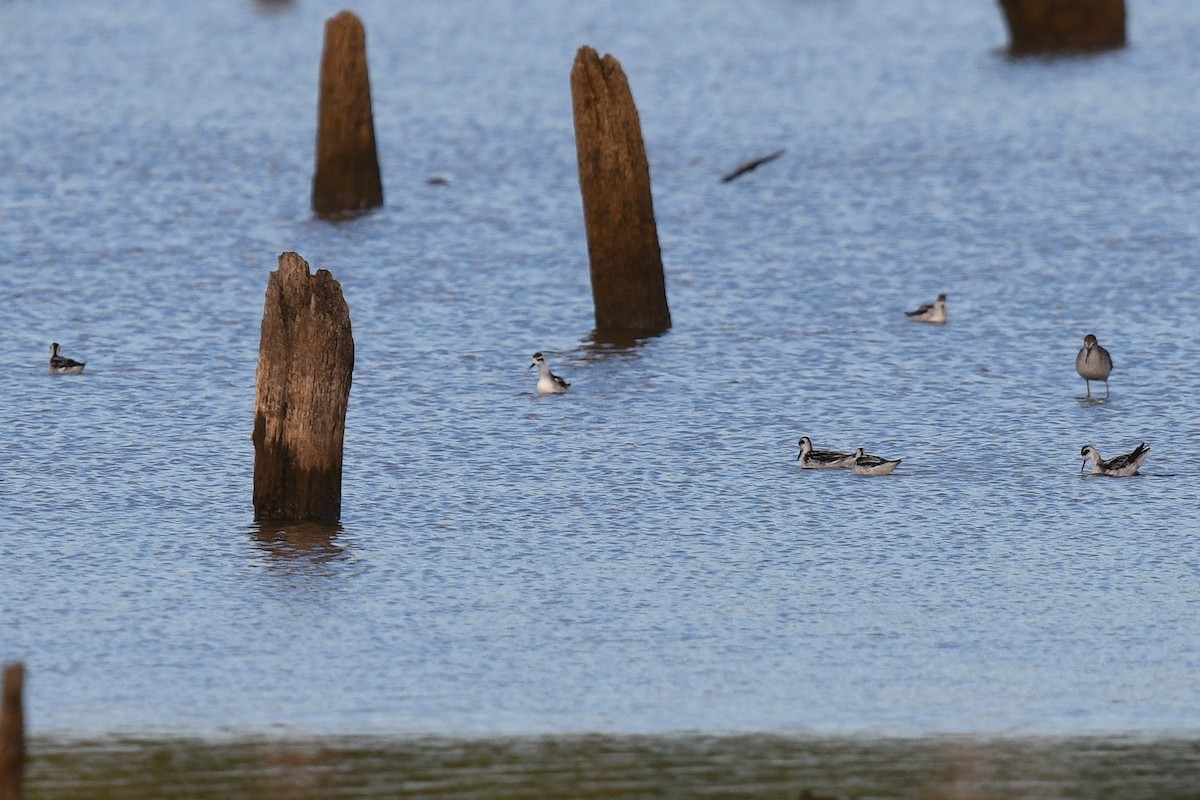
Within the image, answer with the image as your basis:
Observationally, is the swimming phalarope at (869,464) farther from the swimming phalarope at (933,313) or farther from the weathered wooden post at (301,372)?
the swimming phalarope at (933,313)

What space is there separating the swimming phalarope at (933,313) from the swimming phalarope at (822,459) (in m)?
7.28

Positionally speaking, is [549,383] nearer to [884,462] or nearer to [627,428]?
[627,428]

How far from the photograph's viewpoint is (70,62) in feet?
181

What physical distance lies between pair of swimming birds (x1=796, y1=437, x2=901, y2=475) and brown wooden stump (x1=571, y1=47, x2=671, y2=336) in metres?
6.00

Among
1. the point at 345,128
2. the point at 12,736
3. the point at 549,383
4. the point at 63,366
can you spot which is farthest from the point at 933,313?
the point at 12,736

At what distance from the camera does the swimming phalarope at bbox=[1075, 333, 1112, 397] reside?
2197 centimetres

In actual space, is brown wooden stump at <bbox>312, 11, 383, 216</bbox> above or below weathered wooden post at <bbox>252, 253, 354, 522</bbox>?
above

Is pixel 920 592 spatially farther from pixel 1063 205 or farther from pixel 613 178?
pixel 1063 205

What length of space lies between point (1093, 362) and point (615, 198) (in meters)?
5.56

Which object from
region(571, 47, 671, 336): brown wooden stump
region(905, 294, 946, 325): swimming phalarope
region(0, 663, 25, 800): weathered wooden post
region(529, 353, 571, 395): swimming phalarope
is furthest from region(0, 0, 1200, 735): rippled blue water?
region(0, 663, 25, 800): weathered wooden post

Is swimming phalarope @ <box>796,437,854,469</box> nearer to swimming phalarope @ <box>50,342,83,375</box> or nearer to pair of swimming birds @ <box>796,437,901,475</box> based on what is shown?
pair of swimming birds @ <box>796,437,901,475</box>

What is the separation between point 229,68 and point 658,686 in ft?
143

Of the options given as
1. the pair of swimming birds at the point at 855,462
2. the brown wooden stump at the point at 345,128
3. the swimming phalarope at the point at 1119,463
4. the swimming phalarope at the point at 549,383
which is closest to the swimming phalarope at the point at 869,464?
the pair of swimming birds at the point at 855,462

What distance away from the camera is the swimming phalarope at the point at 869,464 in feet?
61.3
